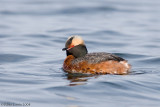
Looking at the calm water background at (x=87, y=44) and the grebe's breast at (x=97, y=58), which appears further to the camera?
the grebe's breast at (x=97, y=58)

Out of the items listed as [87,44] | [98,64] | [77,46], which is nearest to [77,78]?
[98,64]

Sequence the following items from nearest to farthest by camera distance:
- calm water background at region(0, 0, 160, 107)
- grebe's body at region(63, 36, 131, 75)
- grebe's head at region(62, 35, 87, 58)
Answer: calm water background at region(0, 0, 160, 107)
grebe's body at region(63, 36, 131, 75)
grebe's head at region(62, 35, 87, 58)

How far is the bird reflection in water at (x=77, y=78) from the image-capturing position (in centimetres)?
1004

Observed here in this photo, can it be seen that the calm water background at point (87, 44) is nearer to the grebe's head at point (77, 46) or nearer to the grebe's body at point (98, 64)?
the grebe's body at point (98, 64)

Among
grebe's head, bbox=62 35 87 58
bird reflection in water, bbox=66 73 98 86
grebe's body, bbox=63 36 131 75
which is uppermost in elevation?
grebe's head, bbox=62 35 87 58

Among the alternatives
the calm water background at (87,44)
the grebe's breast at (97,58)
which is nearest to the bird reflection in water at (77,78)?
the calm water background at (87,44)

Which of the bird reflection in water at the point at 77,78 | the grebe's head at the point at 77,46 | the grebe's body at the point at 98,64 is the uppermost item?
the grebe's head at the point at 77,46

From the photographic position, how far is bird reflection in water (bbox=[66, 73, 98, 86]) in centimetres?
1004

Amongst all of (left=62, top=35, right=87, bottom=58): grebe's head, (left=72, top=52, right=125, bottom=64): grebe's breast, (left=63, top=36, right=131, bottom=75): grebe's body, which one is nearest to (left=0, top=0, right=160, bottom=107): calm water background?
(left=63, top=36, right=131, bottom=75): grebe's body

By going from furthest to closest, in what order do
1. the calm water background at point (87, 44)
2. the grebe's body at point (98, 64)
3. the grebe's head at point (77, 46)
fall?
the grebe's head at point (77, 46), the grebe's body at point (98, 64), the calm water background at point (87, 44)

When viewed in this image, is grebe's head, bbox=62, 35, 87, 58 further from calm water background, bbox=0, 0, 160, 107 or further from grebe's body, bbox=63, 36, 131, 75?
calm water background, bbox=0, 0, 160, 107

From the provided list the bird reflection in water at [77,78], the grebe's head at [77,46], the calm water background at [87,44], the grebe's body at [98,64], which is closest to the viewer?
the calm water background at [87,44]

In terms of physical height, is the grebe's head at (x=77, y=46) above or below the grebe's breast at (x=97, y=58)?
above

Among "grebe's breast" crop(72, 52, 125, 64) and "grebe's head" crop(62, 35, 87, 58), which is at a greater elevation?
"grebe's head" crop(62, 35, 87, 58)
